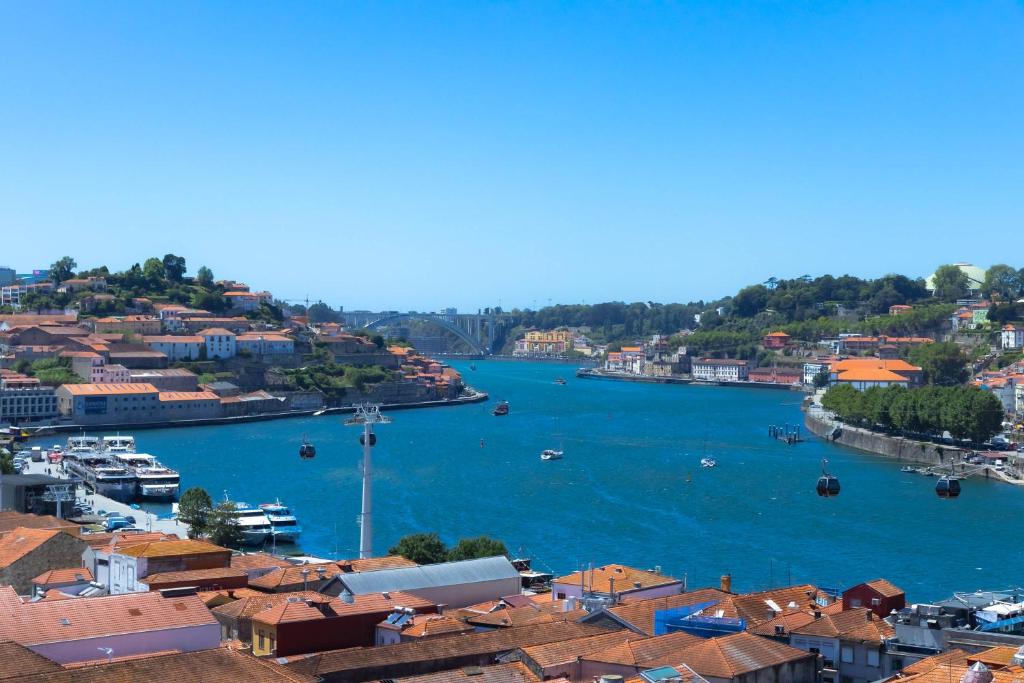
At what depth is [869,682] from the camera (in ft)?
19.2

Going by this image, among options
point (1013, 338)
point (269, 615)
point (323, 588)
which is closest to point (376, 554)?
point (323, 588)

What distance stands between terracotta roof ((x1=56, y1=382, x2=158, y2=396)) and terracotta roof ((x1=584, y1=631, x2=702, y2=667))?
78.6 feet

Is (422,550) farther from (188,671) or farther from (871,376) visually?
(871,376)

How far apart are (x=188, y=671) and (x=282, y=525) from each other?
9.10 m

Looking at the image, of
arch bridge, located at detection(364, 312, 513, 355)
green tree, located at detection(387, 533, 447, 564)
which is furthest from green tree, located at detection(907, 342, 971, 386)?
arch bridge, located at detection(364, 312, 513, 355)

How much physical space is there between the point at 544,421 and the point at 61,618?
951 inches

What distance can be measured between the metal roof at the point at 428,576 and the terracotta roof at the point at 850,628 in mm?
2394

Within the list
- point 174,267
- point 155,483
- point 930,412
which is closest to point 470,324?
point 174,267

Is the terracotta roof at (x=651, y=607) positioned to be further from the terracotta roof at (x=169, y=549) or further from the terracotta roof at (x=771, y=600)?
the terracotta roof at (x=169, y=549)

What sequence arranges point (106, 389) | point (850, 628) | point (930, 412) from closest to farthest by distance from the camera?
point (850, 628)
point (930, 412)
point (106, 389)

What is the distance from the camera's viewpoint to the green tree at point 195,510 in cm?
1234

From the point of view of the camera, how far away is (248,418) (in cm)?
3036

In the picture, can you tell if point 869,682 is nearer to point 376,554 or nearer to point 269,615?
point 269,615

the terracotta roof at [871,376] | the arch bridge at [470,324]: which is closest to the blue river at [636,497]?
the terracotta roof at [871,376]
